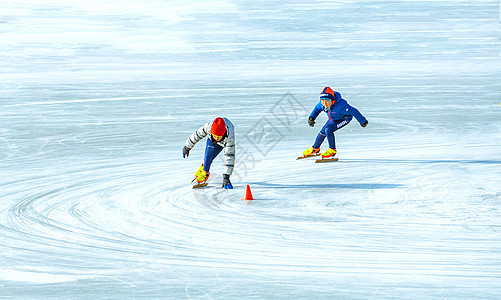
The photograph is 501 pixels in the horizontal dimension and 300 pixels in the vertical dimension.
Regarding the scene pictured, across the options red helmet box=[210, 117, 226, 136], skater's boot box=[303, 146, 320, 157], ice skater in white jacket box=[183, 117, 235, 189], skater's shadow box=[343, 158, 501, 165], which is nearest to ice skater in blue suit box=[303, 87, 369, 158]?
skater's boot box=[303, 146, 320, 157]

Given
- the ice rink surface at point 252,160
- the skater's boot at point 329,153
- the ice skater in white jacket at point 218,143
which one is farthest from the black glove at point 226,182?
the skater's boot at point 329,153

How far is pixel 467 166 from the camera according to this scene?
11.8 meters

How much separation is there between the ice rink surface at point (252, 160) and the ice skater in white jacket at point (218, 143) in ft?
0.87

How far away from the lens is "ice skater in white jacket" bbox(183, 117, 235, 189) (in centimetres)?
1012

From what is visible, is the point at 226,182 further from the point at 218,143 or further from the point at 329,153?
the point at 329,153

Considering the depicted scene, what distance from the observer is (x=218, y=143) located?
411 inches

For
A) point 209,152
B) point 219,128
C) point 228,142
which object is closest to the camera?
point 219,128

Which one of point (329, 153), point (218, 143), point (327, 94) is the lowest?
point (329, 153)

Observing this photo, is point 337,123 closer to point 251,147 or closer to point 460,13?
point 251,147

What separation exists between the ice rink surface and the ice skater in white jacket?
0.27m

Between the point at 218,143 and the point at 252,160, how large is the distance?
1957 millimetres

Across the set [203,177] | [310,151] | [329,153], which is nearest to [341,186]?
[329,153]

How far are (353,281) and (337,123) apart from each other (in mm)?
5071

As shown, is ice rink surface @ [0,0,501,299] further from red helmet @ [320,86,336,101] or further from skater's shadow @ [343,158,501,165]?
red helmet @ [320,86,336,101]
